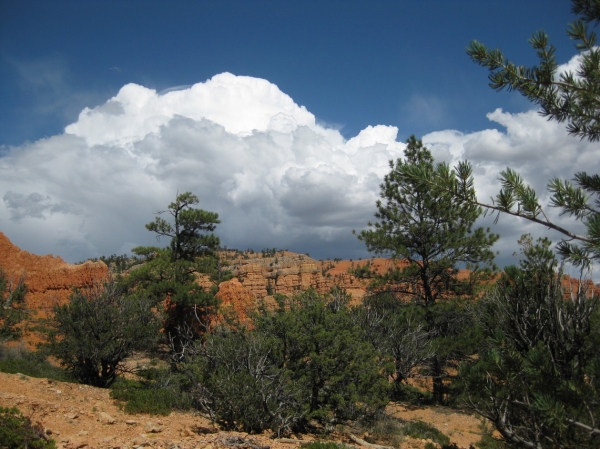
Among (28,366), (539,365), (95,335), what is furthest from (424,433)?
(28,366)

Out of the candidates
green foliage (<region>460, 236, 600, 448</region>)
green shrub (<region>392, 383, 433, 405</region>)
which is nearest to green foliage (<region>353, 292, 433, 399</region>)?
green shrub (<region>392, 383, 433, 405</region>)

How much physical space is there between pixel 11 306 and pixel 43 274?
13.0 ft

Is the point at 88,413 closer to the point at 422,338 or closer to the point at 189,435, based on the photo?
the point at 189,435

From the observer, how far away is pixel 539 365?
5332 millimetres

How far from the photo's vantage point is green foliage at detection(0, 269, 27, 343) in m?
24.1

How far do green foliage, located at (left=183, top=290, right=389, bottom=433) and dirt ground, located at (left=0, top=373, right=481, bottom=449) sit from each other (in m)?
0.60

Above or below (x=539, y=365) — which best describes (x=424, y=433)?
below

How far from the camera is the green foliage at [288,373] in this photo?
33.3ft

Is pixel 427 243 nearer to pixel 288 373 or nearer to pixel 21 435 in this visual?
pixel 288 373

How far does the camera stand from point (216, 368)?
36.7 ft

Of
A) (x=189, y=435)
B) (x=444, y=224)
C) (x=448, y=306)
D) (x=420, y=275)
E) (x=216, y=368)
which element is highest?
(x=444, y=224)

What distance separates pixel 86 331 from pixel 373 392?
10.4m

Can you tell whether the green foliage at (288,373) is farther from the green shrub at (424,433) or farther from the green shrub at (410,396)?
the green shrub at (410,396)

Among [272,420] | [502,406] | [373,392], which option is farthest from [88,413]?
[502,406]
